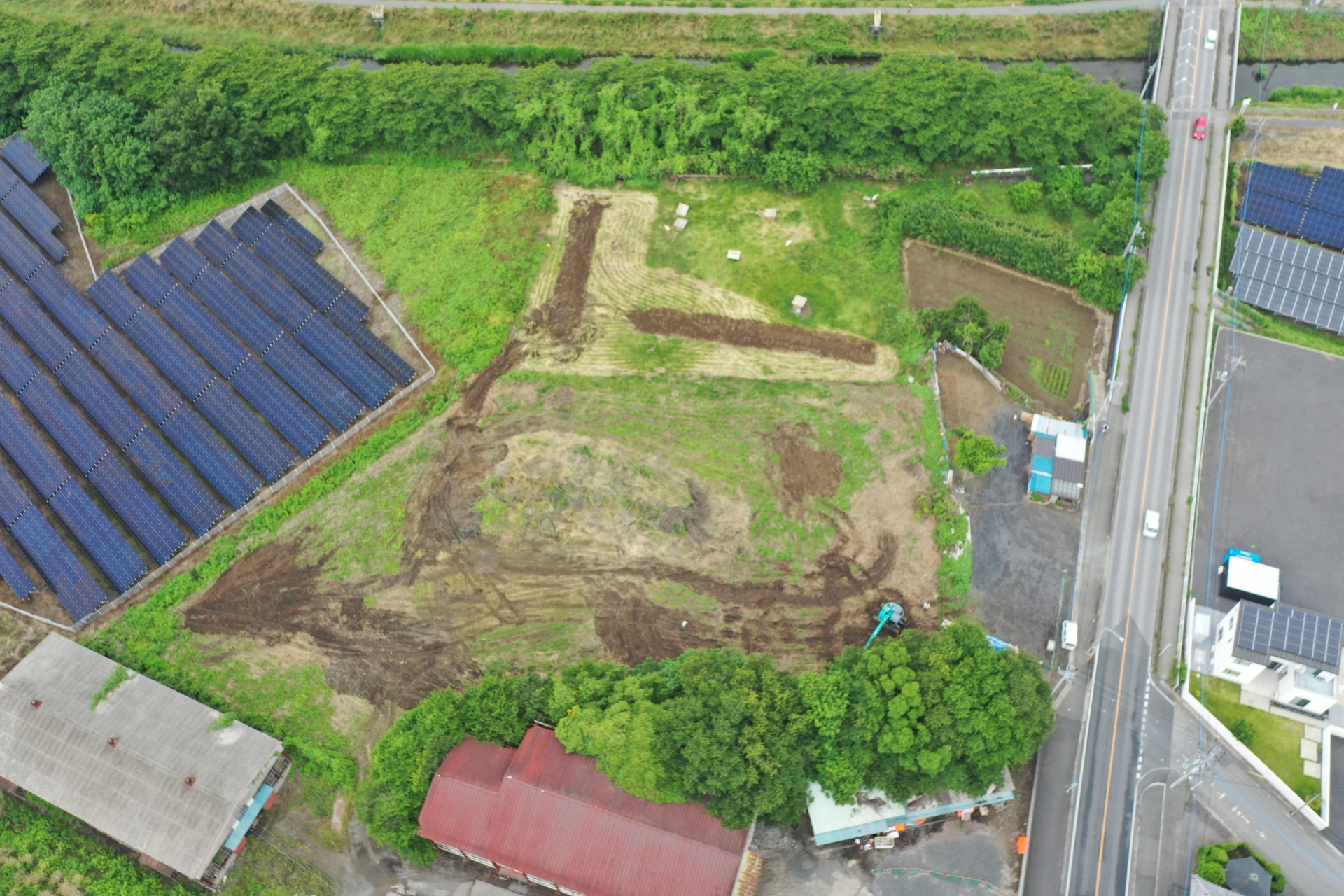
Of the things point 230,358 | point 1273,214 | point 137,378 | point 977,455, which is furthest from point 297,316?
point 1273,214

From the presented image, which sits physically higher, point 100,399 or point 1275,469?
→ point 1275,469

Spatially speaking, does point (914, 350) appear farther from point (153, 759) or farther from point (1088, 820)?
point (153, 759)

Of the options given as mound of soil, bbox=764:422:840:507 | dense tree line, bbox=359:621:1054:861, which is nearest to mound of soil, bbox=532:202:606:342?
mound of soil, bbox=764:422:840:507

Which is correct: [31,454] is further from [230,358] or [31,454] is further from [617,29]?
[617,29]

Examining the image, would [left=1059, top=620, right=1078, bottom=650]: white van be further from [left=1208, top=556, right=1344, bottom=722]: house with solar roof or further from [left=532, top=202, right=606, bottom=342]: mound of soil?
[left=532, top=202, right=606, bottom=342]: mound of soil

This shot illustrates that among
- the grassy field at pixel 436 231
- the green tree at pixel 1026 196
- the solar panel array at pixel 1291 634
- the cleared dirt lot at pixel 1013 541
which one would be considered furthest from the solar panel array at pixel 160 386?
the solar panel array at pixel 1291 634

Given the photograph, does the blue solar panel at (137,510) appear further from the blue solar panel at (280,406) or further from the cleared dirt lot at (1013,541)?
the cleared dirt lot at (1013,541)

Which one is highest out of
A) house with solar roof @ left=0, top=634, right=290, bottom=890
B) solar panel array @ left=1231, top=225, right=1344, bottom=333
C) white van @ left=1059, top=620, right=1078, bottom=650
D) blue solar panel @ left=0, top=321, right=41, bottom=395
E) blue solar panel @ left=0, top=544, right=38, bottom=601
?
solar panel array @ left=1231, top=225, right=1344, bottom=333
